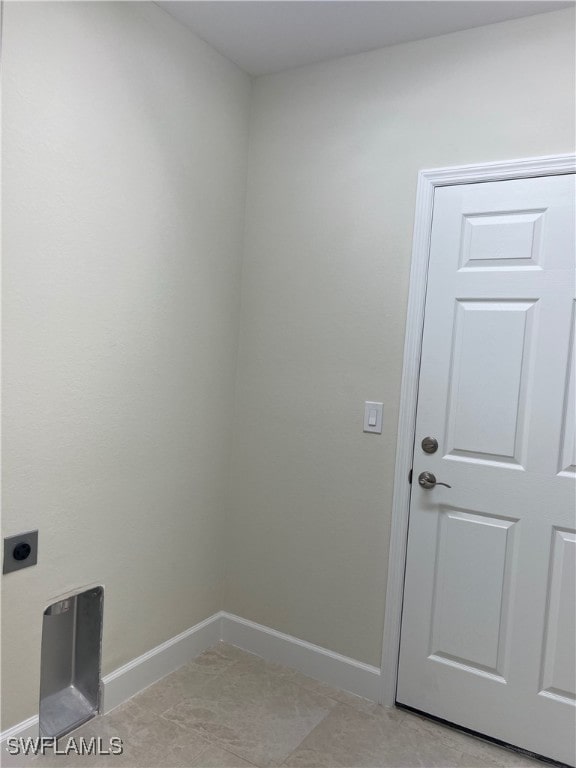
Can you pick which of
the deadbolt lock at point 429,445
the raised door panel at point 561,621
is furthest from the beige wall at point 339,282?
the raised door panel at point 561,621

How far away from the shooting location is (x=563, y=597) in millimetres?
2029

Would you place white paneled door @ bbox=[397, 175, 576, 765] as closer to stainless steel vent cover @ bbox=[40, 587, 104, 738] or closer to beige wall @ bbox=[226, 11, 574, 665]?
beige wall @ bbox=[226, 11, 574, 665]

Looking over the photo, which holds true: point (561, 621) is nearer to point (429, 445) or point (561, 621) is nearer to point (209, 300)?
point (429, 445)

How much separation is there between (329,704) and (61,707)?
102 centimetres

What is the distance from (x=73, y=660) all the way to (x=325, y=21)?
2.56m

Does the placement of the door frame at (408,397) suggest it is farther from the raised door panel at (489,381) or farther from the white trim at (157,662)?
the white trim at (157,662)

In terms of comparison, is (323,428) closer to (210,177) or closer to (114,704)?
(210,177)

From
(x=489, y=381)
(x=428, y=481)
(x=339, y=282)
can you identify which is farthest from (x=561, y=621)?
(x=339, y=282)

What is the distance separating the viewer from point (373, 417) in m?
2.38

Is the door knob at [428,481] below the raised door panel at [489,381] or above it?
below

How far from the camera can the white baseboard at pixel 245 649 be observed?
2285mm

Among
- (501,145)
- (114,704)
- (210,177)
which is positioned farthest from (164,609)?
(501,145)

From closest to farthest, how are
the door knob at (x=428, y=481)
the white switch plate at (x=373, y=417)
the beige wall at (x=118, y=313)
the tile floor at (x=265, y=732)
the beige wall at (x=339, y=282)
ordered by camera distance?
the beige wall at (x=118, y=313) → the tile floor at (x=265, y=732) → the beige wall at (x=339, y=282) → the door knob at (x=428, y=481) → the white switch plate at (x=373, y=417)

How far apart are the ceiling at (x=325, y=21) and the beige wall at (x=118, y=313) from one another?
126mm
